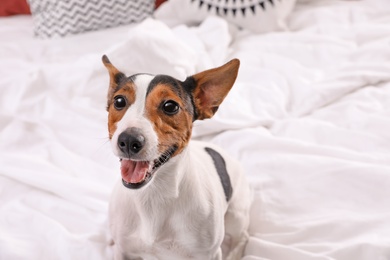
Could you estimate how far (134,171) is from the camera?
79 centimetres

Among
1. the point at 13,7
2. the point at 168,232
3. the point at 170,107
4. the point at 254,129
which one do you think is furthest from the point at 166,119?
the point at 13,7

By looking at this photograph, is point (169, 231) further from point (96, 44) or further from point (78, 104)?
point (96, 44)

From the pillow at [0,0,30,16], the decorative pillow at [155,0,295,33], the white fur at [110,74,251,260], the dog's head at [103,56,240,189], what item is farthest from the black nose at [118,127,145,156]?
the pillow at [0,0,30,16]

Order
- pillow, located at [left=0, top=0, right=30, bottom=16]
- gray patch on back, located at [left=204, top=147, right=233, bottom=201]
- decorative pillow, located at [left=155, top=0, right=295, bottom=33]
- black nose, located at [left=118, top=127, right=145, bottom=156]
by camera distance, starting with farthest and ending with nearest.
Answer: pillow, located at [left=0, top=0, right=30, bottom=16], decorative pillow, located at [left=155, top=0, right=295, bottom=33], gray patch on back, located at [left=204, top=147, right=233, bottom=201], black nose, located at [left=118, top=127, right=145, bottom=156]

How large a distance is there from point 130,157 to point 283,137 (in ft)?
2.42

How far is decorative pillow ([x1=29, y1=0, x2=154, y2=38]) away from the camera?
186 cm

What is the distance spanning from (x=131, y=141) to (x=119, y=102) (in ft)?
0.36

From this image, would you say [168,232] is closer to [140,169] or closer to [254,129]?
[140,169]

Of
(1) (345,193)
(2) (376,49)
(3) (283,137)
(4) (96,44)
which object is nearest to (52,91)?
(4) (96,44)

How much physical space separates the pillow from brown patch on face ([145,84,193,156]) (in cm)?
160

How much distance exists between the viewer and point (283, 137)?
53.9 inches

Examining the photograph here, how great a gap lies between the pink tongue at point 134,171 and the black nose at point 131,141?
0.20ft

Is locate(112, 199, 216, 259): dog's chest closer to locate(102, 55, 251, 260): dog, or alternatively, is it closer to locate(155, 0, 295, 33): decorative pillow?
locate(102, 55, 251, 260): dog

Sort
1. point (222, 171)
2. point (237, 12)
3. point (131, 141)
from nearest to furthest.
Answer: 1. point (131, 141)
2. point (222, 171)
3. point (237, 12)
